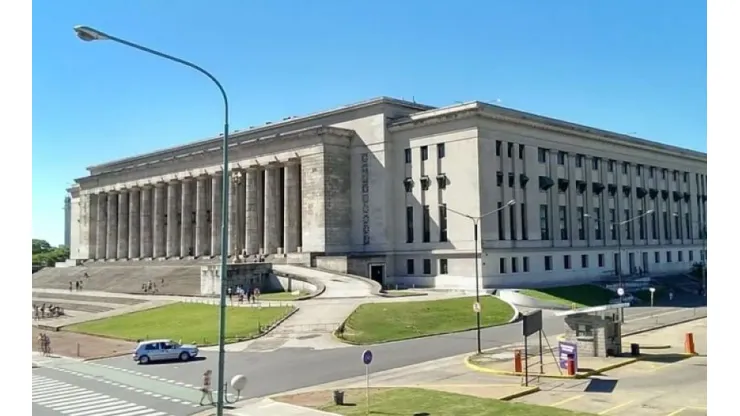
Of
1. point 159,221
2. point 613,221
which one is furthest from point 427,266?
point 159,221

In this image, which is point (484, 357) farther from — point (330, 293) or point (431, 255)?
point (431, 255)

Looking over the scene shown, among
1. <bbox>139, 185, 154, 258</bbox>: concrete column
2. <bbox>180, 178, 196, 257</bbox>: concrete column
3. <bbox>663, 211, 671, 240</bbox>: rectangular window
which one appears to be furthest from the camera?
<bbox>139, 185, 154, 258</bbox>: concrete column

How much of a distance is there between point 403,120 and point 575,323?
36479 millimetres

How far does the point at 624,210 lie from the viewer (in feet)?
226

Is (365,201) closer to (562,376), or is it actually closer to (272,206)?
(272,206)

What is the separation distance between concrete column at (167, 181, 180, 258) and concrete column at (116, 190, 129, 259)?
14.2m

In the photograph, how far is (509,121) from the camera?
55.3 m

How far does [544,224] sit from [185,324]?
118 feet

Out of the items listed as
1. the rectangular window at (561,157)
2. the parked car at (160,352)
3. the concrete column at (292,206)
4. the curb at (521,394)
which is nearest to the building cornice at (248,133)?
the concrete column at (292,206)

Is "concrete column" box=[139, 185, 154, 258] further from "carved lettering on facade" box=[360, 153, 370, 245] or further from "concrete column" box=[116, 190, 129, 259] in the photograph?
"carved lettering on facade" box=[360, 153, 370, 245]

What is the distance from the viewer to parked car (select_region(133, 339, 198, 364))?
89.4 ft

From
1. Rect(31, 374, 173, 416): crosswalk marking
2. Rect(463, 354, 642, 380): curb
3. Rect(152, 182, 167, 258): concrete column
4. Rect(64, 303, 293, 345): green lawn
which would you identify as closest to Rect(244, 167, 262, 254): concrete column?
Rect(152, 182, 167, 258): concrete column

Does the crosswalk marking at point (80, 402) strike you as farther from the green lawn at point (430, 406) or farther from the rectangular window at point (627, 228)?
the rectangular window at point (627, 228)
